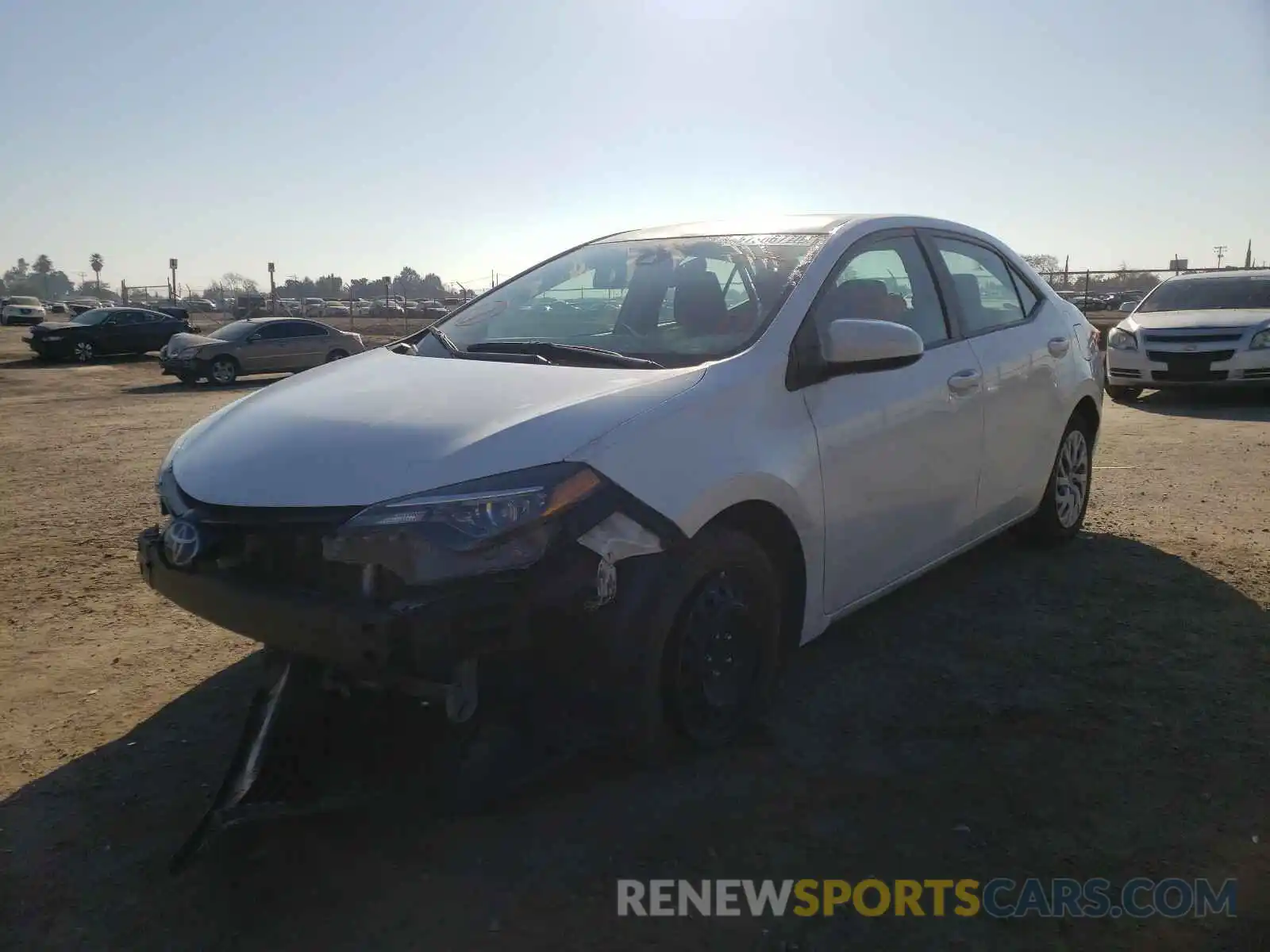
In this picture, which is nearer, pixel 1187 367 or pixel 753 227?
pixel 753 227

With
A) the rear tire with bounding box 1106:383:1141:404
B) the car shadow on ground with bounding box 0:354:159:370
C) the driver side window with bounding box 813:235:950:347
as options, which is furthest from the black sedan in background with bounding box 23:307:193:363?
the driver side window with bounding box 813:235:950:347

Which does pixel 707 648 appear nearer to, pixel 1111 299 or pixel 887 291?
pixel 887 291

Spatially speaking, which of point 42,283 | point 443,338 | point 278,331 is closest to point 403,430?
point 443,338

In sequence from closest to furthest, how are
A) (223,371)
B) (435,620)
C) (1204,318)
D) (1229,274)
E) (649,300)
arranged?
1. (435,620)
2. (649,300)
3. (1204,318)
4. (1229,274)
5. (223,371)

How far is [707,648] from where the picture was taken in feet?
9.66

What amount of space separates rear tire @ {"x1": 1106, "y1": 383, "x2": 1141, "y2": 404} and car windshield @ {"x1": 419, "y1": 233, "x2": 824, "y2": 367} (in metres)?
9.95

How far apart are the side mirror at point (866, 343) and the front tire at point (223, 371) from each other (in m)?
18.9

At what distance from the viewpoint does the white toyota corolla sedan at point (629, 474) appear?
2.43 m

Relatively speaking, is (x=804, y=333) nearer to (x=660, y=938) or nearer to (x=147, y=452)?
(x=660, y=938)

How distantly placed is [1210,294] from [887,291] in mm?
10518

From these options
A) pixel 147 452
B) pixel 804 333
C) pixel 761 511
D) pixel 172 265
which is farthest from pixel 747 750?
pixel 172 265

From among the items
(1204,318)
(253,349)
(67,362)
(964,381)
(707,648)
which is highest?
(1204,318)

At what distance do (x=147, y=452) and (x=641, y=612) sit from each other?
8.36m

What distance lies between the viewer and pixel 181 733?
11.1 ft
